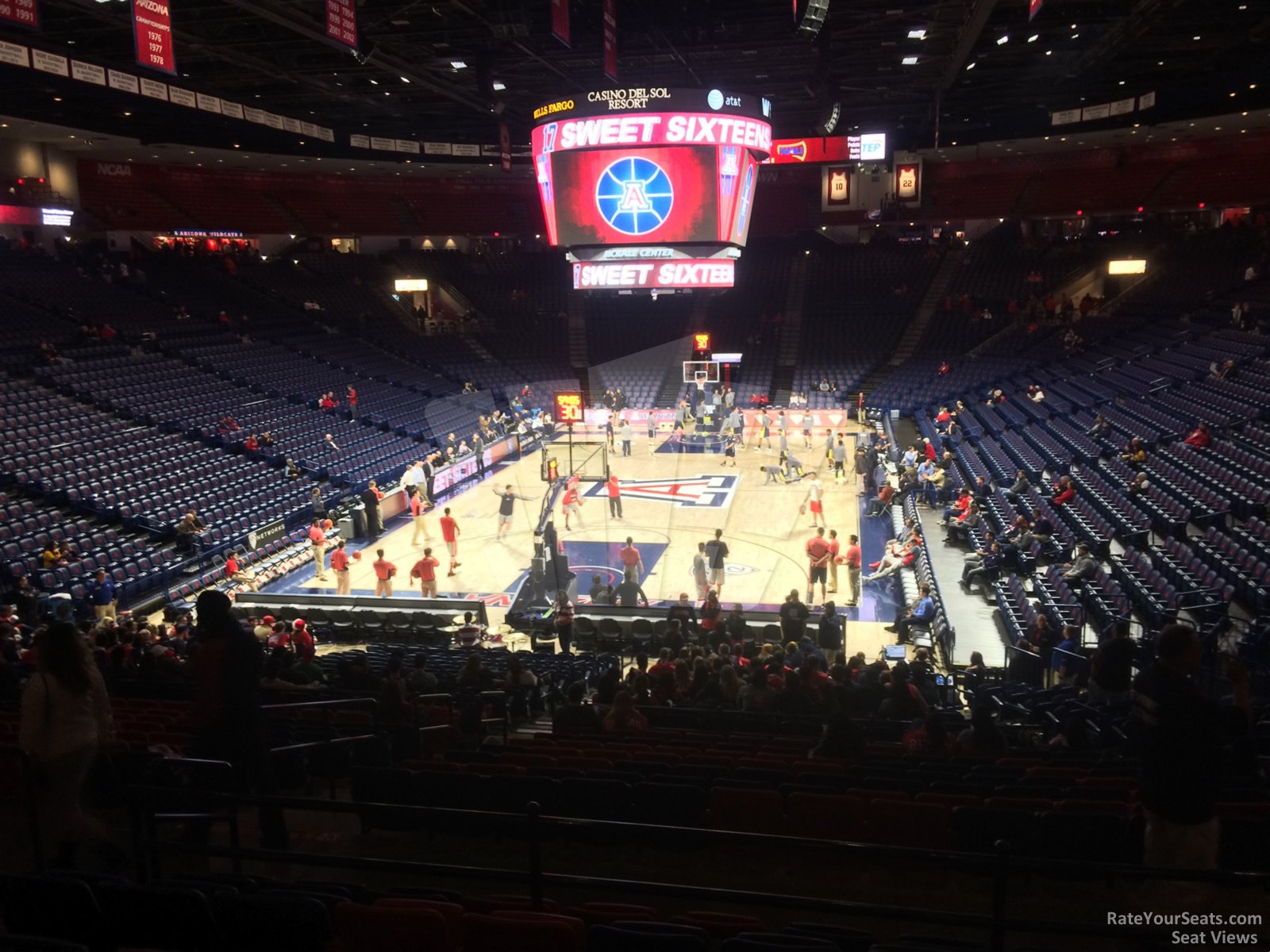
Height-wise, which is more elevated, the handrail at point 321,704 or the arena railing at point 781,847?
the arena railing at point 781,847

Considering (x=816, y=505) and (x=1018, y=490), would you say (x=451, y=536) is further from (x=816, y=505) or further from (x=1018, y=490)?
(x=1018, y=490)

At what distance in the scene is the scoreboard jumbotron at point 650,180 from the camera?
18.5m

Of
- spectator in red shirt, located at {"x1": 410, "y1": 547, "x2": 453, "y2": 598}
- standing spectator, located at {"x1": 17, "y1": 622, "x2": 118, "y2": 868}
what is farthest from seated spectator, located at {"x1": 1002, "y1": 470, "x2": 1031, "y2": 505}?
standing spectator, located at {"x1": 17, "y1": 622, "x2": 118, "y2": 868}

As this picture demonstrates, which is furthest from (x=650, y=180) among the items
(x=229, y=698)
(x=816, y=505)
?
(x=229, y=698)

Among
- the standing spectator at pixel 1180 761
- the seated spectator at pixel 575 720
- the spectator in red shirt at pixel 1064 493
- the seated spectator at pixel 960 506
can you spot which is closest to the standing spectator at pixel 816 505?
the seated spectator at pixel 960 506

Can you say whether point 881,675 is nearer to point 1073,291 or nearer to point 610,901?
point 610,901

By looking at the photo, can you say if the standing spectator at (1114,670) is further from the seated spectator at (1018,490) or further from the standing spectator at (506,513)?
the standing spectator at (506,513)

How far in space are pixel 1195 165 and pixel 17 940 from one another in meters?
47.5

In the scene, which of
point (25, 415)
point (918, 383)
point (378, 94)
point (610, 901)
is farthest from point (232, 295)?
point (610, 901)

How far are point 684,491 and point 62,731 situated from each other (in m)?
22.5

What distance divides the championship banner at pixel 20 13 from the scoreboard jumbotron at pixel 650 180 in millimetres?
9198

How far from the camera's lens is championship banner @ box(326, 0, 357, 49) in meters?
14.5

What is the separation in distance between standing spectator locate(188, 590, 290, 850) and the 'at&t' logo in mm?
15841

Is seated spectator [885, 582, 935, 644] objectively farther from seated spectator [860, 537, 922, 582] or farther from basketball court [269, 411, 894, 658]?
seated spectator [860, 537, 922, 582]
